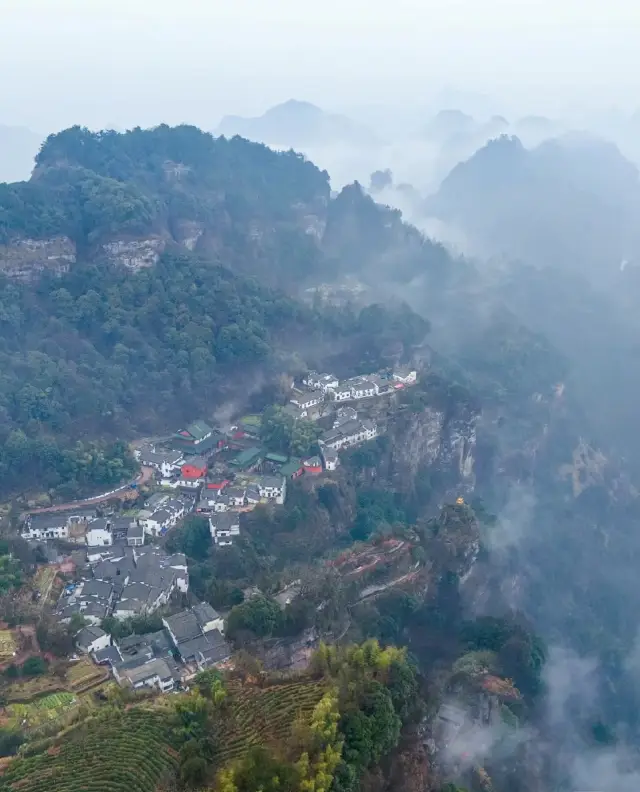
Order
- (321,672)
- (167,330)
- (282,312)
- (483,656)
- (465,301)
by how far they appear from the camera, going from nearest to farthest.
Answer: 1. (321,672)
2. (483,656)
3. (167,330)
4. (282,312)
5. (465,301)

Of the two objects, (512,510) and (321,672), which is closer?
(321,672)

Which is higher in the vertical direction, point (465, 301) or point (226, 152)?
point (226, 152)

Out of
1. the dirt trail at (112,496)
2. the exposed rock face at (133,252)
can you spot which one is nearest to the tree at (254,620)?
the dirt trail at (112,496)

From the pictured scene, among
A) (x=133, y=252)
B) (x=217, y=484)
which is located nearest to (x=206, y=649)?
(x=217, y=484)

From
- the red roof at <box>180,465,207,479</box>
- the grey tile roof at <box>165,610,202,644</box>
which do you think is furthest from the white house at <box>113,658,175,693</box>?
the red roof at <box>180,465,207,479</box>

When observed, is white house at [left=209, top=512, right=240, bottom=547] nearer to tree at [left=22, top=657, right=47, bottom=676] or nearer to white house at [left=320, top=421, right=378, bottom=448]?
white house at [left=320, top=421, right=378, bottom=448]

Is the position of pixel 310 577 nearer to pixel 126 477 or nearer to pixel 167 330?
pixel 126 477

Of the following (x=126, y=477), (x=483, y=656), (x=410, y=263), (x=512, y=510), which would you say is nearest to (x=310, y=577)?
(x=483, y=656)
